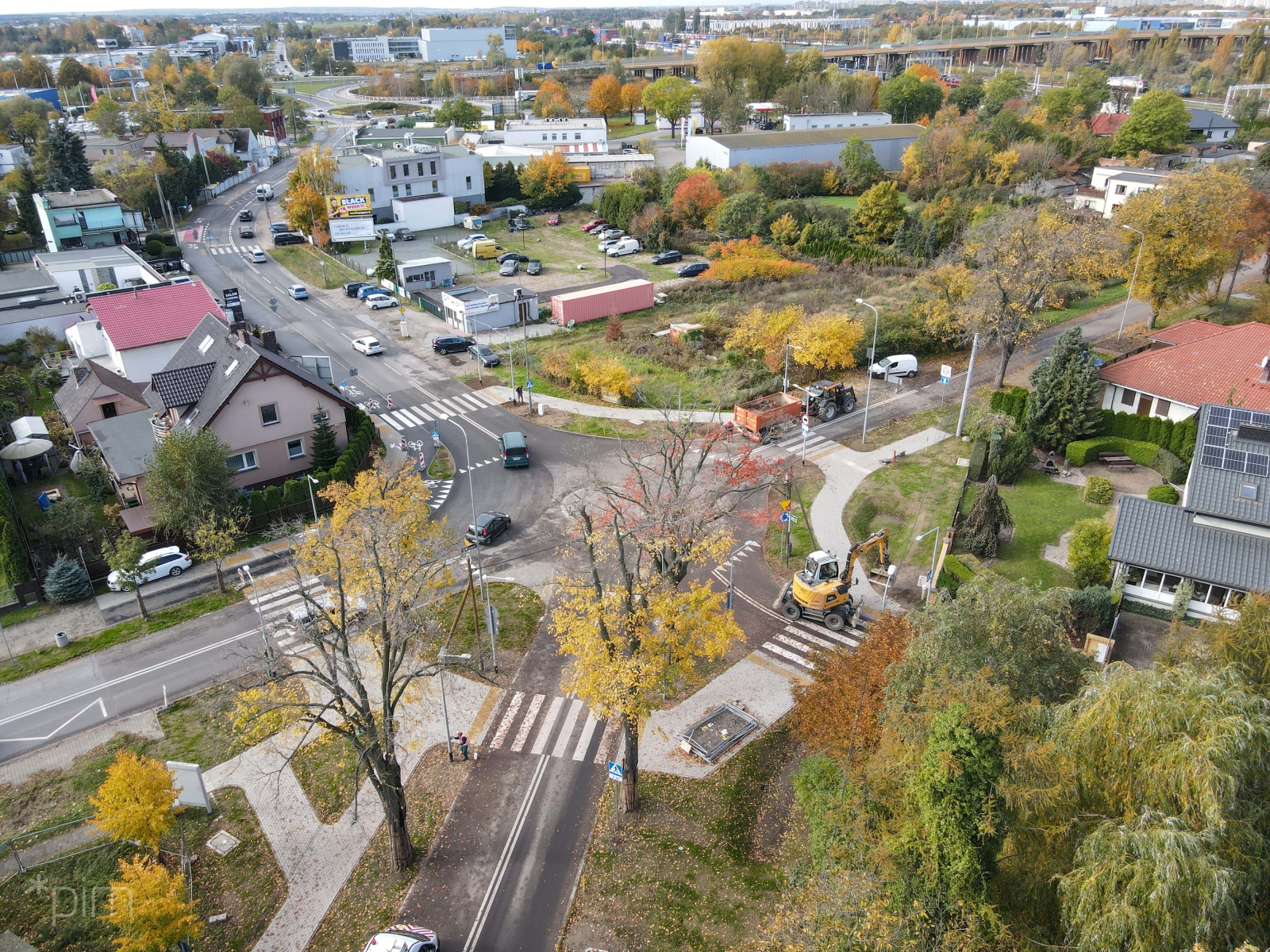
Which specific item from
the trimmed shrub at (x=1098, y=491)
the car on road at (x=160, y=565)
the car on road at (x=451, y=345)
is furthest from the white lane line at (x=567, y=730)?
the car on road at (x=451, y=345)

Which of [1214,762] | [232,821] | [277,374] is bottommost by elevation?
[232,821]

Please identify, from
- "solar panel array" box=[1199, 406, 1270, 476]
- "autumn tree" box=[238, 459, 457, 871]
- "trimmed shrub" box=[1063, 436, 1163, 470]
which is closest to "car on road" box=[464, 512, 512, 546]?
"autumn tree" box=[238, 459, 457, 871]

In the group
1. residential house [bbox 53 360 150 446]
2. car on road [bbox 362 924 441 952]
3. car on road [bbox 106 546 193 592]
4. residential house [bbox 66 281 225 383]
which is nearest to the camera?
car on road [bbox 362 924 441 952]

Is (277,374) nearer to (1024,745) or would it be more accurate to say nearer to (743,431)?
(743,431)

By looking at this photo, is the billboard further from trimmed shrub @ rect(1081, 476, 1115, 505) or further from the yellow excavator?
trimmed shrub @ rect(1081, 476, 1115, 505)

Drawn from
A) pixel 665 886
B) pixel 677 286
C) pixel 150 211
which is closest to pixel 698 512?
pixel 665 886

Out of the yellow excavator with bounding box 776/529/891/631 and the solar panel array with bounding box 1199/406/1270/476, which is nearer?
the solar panel array with bounding box 1199/406/1270/476

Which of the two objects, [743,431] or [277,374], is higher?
[277,374]
